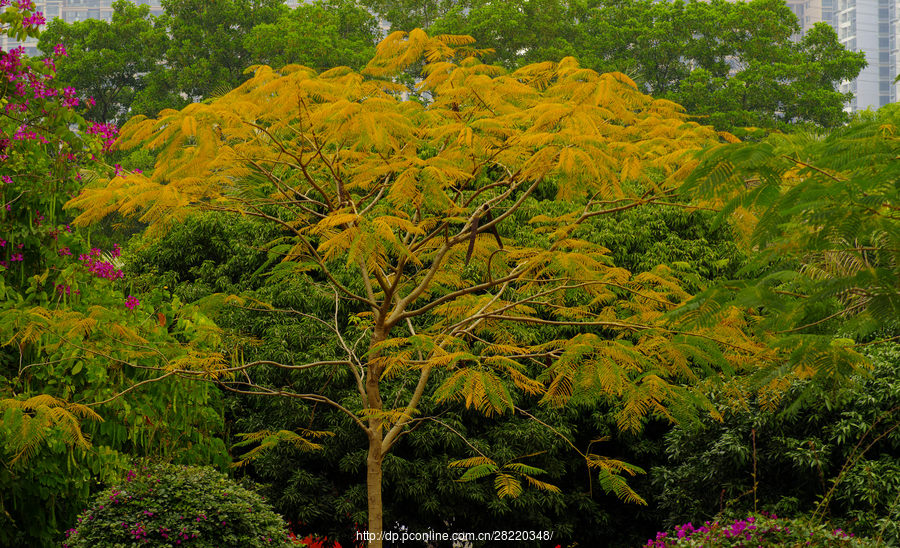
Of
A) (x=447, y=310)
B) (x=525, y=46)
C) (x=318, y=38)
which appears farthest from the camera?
(x=525, y=46)

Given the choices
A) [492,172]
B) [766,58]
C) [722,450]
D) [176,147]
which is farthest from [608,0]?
[176,147]

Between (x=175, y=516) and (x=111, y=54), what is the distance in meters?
25.2

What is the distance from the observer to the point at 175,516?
5992 millimetres

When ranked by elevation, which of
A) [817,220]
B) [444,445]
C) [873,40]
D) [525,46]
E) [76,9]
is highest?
[76,9]

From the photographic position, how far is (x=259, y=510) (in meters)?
6.56

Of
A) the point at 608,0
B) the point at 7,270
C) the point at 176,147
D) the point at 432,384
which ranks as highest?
the point at 608,0

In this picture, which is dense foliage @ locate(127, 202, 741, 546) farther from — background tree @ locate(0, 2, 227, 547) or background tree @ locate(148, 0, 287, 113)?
background tree @ locate(148, 0, 287, 113)

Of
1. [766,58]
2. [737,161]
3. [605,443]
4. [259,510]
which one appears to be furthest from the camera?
[766,58]

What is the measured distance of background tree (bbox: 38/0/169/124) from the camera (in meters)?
27.4

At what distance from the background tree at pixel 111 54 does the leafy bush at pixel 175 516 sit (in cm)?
2333

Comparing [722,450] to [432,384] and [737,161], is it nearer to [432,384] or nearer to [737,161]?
[432,384]

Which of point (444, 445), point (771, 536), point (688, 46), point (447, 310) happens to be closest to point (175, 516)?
point (447, 310)

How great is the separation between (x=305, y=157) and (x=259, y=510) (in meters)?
3.07

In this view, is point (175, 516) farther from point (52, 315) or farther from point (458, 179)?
point (458, 179)
